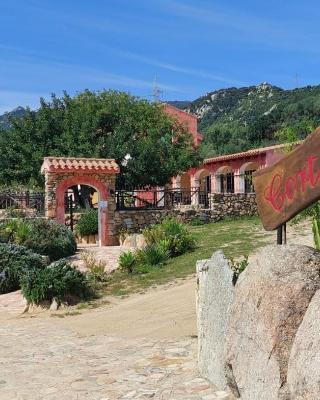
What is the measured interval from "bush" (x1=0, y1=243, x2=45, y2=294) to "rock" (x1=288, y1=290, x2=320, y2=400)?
9361 millimetres

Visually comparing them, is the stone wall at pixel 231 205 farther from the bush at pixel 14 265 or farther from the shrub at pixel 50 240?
the bush at pixel 14 265

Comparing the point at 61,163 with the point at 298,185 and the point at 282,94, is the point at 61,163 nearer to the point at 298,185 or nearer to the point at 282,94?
the point at 298,185

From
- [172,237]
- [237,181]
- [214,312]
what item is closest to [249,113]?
[237,181]

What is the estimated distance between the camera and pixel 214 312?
544 centimetres

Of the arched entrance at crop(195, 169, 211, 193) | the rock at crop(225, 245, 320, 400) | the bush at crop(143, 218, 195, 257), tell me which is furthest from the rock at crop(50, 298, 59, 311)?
the arched entrance at crop(195, 169, 211, 193)

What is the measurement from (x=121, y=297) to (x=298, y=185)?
7.48 m

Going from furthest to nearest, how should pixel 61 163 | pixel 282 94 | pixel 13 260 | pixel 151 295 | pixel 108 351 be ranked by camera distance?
pixel 282 94, pixel 61 163, pixel 13 260, pixel 151 295, pixel 108 351

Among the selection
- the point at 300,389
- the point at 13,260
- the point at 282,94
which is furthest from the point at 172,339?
the point at 282,94

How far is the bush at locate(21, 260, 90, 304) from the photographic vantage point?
1106 cm

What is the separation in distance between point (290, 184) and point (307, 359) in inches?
63.6

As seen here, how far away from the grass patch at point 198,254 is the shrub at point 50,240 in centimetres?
291

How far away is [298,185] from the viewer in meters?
4.47

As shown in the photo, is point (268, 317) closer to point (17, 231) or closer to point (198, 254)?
point (198, 254)

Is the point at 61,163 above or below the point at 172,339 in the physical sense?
above
